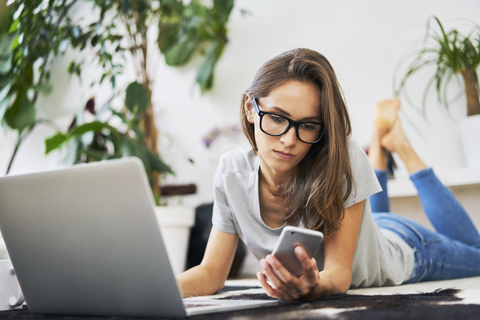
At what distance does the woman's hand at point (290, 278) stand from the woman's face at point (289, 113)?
11.8 inches

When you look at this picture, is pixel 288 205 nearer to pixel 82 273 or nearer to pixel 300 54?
pixel 300 54

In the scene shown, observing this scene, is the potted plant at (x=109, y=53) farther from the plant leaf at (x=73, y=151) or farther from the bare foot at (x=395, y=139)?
the bare foot at (x=395, y=139)

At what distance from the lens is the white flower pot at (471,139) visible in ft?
5.78

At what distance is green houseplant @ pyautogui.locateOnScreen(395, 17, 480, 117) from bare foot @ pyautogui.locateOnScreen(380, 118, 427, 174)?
0.31 metres

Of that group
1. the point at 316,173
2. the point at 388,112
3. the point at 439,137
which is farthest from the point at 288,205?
the point at 439,137

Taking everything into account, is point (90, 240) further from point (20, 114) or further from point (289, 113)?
point (20, 114)

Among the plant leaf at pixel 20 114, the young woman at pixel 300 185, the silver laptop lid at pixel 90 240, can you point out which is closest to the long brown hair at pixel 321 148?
the young woman at pixel 300 185

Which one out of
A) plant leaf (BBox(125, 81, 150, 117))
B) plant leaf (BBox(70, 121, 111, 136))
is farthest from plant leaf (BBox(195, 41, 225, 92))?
plant leaf (BBox(70, 121, 111, 136))

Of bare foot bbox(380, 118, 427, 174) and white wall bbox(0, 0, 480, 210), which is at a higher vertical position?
white wall bbox(0, 0, 480, 210)

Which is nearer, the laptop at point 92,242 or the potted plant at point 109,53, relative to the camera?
the laptop at point 92,242

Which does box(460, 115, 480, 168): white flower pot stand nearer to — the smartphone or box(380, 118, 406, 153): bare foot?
box(380, 118, 406, 153): bare foot

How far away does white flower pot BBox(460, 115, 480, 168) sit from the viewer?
1.76m

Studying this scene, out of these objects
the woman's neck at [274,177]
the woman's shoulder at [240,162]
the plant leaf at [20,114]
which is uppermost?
the plant leaf at [20,114]

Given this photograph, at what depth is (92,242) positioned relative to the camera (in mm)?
631
